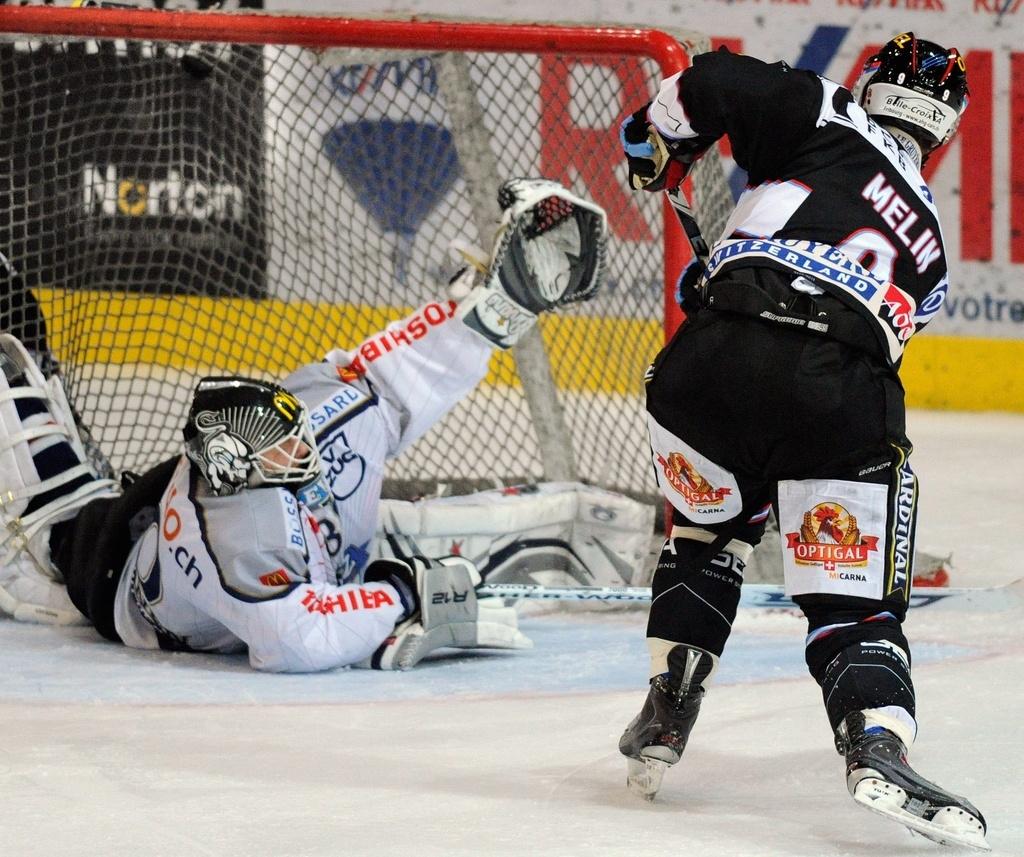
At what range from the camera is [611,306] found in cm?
442

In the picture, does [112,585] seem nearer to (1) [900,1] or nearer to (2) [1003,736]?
(2) [1003,736]

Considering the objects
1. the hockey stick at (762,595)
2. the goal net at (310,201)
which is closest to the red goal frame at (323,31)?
the goal net at (310,201)

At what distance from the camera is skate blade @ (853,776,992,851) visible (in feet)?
6.19

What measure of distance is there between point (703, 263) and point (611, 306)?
2.03 metres

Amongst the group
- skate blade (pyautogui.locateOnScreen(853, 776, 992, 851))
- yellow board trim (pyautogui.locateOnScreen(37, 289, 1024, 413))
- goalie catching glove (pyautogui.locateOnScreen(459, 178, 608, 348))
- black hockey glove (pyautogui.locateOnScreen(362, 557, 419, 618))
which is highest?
goalie catching glove (pyautogui.locateOnScreen(459, 178, 608, 348))

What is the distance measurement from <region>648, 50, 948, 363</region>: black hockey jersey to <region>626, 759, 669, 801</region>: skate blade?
0.59 meters

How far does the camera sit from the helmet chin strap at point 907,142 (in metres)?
2.24

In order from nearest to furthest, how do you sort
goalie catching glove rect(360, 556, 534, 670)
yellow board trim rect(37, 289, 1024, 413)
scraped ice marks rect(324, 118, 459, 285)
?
goalie catching glove rect(360, 556, 534, 670), yellow board trim rect(37, 289, 1024, 413), scraped ice marks rect(324, 118, 459, 285)

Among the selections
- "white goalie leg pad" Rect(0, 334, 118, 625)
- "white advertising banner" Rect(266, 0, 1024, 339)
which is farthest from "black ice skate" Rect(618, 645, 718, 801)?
"white advertising banner" Rect(266, 0, 1024, 339)

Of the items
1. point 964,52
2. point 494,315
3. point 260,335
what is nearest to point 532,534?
point 494,315

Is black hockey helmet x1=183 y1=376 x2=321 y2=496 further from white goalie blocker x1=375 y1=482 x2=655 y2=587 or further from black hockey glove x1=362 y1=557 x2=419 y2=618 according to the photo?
white goalie blocker x1=375 y1=482 x2=655 y2=587

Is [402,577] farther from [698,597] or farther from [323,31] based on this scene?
[323,31]

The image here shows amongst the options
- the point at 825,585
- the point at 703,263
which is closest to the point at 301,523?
the point at 703,263

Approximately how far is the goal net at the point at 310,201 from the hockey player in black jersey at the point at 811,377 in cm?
124
